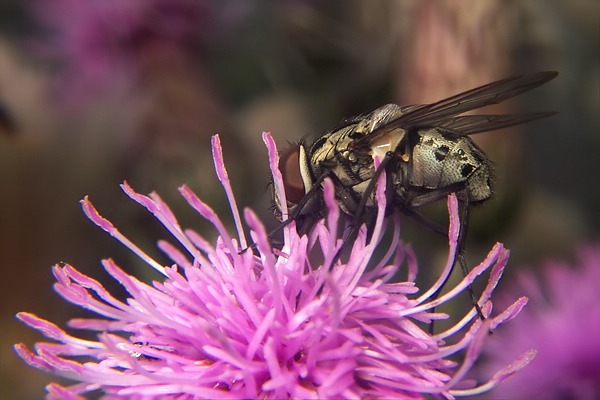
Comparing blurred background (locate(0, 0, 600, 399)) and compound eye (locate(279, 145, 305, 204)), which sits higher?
blurred background (locate(0, 0, 600, 399))

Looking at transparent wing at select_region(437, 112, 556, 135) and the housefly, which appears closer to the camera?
the housefly

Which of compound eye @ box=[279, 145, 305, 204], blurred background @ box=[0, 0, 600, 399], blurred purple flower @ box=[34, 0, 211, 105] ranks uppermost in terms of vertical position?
blurred purple flower @ box=[34, 0, 211, 105]

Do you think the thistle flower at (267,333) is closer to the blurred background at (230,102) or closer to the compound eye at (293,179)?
the compound eye at (293,179)

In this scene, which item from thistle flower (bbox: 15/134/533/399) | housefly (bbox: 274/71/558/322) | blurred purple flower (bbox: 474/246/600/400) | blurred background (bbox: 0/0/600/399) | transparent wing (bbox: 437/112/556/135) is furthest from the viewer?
blurred background (bbox: 0/0/600/399)

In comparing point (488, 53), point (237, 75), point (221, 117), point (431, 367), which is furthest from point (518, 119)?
point (237, 75)

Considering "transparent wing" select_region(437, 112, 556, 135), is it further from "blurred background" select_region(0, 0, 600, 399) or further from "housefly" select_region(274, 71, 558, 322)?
"blurred background" select_region(0, 0, 600, 399)

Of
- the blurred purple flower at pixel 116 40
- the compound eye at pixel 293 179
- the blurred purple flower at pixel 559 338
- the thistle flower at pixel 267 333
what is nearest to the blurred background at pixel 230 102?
the blurred purple flower at pixel 116 40

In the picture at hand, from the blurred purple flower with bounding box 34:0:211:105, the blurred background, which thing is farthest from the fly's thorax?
the blurred purple flower with bounding box 34:0:211:105

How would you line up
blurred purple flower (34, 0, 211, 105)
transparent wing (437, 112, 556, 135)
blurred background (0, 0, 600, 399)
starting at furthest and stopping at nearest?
blurred purple flower (34, 0, 211, 105) < blurred background (0, 0, 600, 399) < transparent wing (437, 112, 556, 135)
